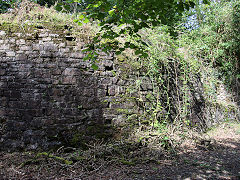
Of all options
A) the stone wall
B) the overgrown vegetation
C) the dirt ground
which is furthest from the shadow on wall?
the overgrown vegetation

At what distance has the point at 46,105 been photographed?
14.9 ft

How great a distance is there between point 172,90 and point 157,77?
729mm

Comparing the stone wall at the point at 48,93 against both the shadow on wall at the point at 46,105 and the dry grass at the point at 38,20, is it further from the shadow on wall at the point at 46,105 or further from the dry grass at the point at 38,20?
the dry grass at the point at 38,20

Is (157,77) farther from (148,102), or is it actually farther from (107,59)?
(107,59)

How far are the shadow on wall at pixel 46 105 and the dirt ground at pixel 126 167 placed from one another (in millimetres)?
496

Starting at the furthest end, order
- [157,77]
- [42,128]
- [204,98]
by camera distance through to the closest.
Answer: [204,98] < [157,77] < [42,128]

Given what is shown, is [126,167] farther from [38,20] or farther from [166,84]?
[38,20]

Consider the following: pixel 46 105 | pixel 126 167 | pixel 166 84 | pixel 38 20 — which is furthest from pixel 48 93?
pixel 166 84

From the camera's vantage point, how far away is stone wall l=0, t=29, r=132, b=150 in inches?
174

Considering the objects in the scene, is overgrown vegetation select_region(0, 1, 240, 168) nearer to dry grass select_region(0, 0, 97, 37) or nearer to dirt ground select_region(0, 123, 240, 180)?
dry grass select_region(0, 0, 97, 37)

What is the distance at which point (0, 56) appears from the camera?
458cm

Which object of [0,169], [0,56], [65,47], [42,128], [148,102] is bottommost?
[0,169]

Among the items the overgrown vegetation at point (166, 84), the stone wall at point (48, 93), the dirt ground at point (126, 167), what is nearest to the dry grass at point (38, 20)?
the overgrown vegetation at point (166, 84)

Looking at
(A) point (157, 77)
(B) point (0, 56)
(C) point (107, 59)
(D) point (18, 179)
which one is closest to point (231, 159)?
(A) point (157, 77)
